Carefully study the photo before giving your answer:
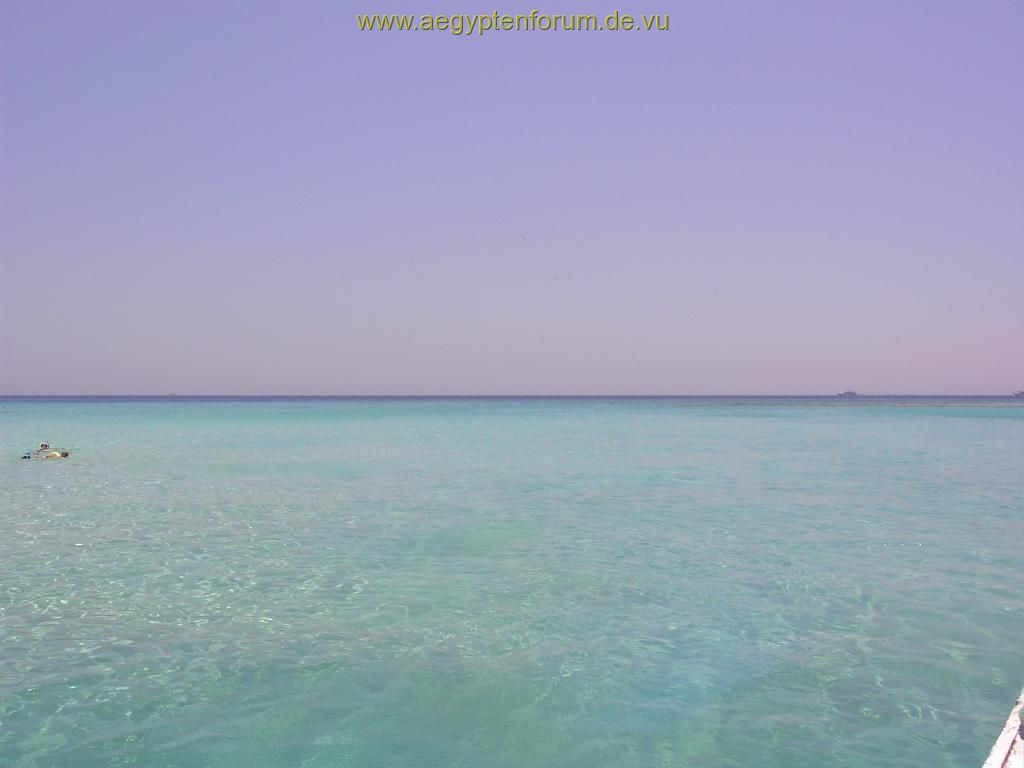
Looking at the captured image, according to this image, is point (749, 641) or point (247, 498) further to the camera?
point (247, 498)

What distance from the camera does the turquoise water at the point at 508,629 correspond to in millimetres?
4656

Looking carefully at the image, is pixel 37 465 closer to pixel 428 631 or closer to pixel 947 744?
pixel 428 631

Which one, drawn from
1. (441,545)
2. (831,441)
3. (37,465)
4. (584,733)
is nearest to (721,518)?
(441,545)

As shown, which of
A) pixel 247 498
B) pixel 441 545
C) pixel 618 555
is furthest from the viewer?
pixel 247 498

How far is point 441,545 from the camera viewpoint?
10.4 meters

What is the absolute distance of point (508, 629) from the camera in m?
6.68

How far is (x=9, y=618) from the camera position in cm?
693

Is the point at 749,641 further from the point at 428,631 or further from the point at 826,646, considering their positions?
the point at 428,631

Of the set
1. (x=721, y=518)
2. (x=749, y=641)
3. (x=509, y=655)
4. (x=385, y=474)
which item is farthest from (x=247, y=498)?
(x=749, y=641)

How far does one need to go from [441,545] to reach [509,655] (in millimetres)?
4441

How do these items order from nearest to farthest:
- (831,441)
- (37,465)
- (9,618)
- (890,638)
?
(890,638), (9,618), (37,465), (831,441)

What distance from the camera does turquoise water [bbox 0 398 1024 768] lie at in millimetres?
4656

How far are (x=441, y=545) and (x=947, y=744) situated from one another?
687cm

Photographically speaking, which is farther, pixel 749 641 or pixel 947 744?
pixel 749 641
